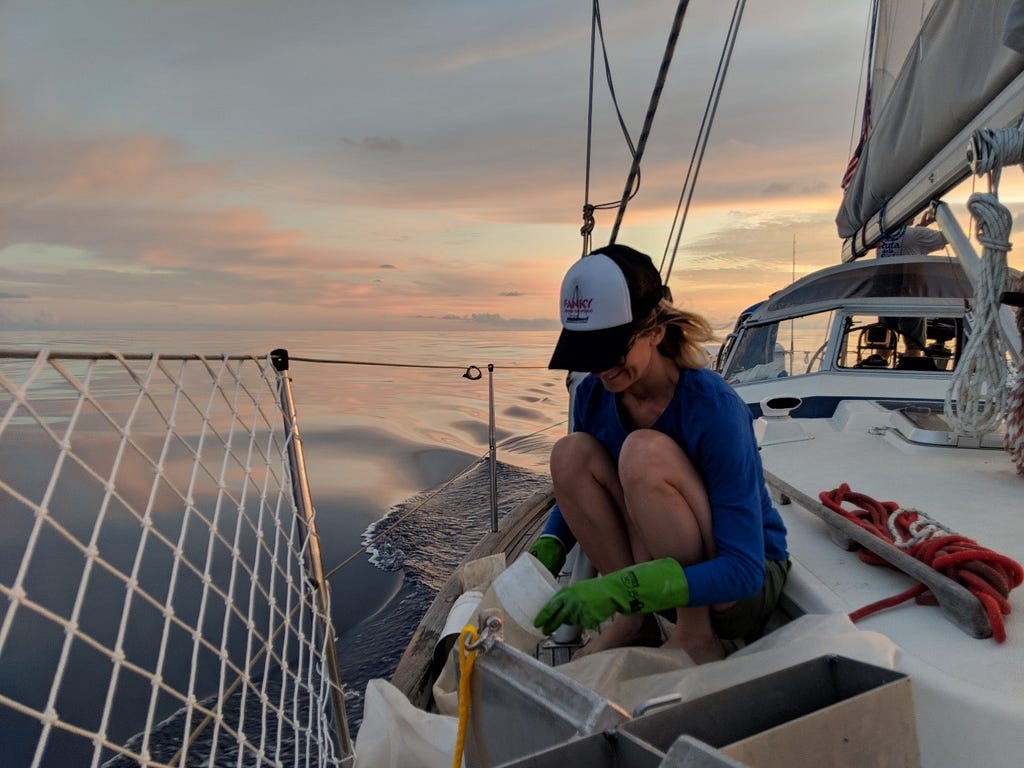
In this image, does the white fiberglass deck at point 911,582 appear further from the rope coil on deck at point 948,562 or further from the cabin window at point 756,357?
the cabin window at point 756,357

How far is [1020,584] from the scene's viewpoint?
1.44 meters

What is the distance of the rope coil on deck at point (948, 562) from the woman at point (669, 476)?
0.25 metres

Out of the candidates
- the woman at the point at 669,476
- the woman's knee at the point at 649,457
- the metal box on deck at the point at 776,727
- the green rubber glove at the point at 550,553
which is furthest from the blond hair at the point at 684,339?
the metal box on deck at the point at 776,727

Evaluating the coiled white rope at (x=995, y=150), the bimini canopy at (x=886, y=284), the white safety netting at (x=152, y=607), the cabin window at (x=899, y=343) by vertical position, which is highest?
the coiled white rope at (x=995, y=150)

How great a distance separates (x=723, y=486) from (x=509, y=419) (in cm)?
899

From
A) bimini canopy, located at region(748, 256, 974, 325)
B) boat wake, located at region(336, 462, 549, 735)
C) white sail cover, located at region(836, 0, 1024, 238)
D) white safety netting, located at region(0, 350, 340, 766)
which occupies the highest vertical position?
white sail cover, located at region(836, 0, 1024, 238)

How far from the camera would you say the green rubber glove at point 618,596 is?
129 cm

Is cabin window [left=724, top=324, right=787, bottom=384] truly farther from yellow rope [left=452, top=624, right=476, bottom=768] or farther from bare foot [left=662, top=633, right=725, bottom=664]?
yellow rope [left=452, top=624, right=476, bottom=768]

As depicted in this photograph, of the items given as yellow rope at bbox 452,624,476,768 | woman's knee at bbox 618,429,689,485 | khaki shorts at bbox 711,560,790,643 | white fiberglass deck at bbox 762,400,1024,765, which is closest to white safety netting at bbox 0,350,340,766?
yellow rope at bbox 452,624,476,768

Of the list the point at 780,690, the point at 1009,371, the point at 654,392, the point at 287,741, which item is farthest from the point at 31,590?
the point at 1009,371

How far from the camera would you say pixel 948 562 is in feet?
4.64

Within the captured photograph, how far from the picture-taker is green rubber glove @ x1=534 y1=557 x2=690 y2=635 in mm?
1291

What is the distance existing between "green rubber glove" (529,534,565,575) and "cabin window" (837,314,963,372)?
281cm

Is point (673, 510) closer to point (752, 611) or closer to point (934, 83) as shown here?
point (752, 611)
